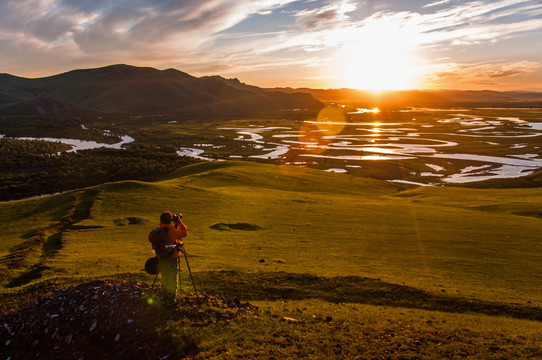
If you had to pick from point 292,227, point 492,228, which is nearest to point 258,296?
point 292,227

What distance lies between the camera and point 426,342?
1519 centimetres

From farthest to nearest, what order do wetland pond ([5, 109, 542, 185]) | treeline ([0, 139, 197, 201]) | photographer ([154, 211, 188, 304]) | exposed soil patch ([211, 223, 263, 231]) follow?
wetland pond ([5, 109, 542, 185]), treeline ([0, 139, 197, 201]), exposed soil patch ([211, 223, 263, 231]), photographer ([154, 211, 188, 304])

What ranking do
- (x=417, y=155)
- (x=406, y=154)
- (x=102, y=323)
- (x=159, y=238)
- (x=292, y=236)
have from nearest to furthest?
(x=102, y=323)
(x=159, y=238)
(x=292, y=236)
(x=417, y=155)
(x=406, y=154)

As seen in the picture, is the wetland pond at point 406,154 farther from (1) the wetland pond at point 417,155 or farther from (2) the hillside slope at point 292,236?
(2) the hillside slope at point 292,236

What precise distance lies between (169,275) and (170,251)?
1.30m

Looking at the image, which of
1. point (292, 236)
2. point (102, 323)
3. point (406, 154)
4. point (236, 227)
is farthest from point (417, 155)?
point (102, 323)

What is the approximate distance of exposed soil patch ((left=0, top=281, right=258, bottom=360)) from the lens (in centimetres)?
1445

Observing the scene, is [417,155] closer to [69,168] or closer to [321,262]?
Answer: [321,262]

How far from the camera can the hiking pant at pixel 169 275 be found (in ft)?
53.5

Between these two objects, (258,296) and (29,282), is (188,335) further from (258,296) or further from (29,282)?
(29,282)

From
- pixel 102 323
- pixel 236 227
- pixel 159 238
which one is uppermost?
pixel 159 238

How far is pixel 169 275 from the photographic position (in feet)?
53.6

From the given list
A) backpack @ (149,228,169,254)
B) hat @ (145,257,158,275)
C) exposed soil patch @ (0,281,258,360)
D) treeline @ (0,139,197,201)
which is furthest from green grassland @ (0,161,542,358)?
treeline @ (0,139,197,201)

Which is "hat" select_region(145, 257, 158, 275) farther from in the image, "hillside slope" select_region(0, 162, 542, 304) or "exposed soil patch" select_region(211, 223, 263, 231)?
"exposed soil patch" select_region(211, 223, 263, 231)
